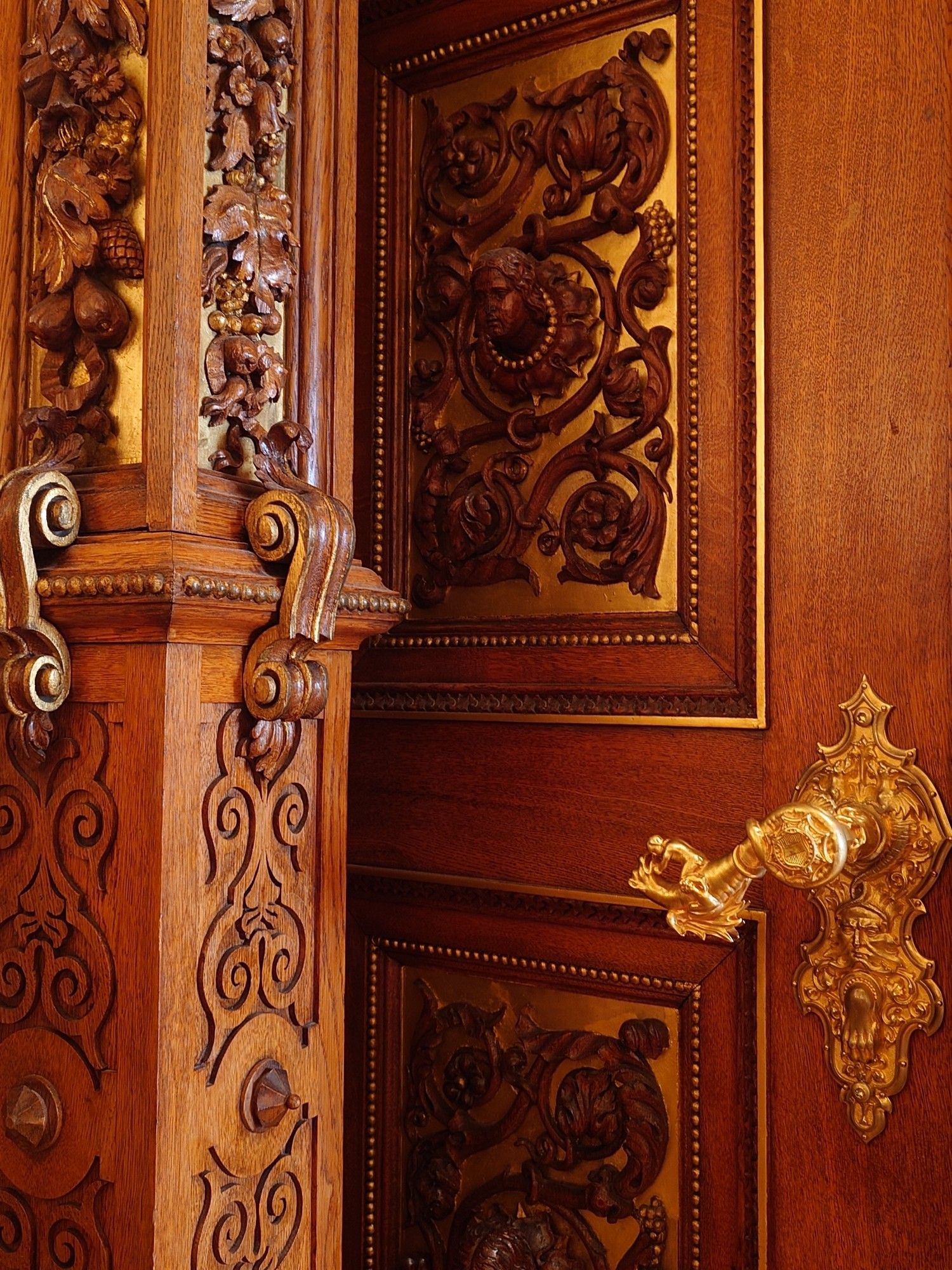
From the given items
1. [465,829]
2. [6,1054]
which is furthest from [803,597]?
[6,1054]

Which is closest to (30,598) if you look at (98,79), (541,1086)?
(98,79)

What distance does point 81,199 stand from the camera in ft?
2.44

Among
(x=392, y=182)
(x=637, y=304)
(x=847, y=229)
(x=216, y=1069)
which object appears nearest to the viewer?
(x=216, y=1069)

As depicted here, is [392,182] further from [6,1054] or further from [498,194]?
[6,1054]

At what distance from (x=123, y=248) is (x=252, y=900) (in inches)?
16.1

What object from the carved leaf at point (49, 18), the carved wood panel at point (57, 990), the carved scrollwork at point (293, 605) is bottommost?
the carved wood panel at point (57, 990)

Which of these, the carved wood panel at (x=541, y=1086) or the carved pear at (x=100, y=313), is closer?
the carved pear at (x=100, y=313)

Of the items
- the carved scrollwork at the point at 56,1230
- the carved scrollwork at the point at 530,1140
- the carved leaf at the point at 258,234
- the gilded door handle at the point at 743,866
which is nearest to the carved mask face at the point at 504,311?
the carved leaf at the point at 258,234

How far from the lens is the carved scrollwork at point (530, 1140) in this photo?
928mm

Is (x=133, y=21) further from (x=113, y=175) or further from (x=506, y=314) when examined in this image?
(x=506, y=314)

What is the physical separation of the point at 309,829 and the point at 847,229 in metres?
0.55

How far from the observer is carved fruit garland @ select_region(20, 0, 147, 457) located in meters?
0.74

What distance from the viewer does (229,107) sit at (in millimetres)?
769

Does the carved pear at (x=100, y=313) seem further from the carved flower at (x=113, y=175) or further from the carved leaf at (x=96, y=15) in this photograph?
the carved leaf at (x=96, y=15)
